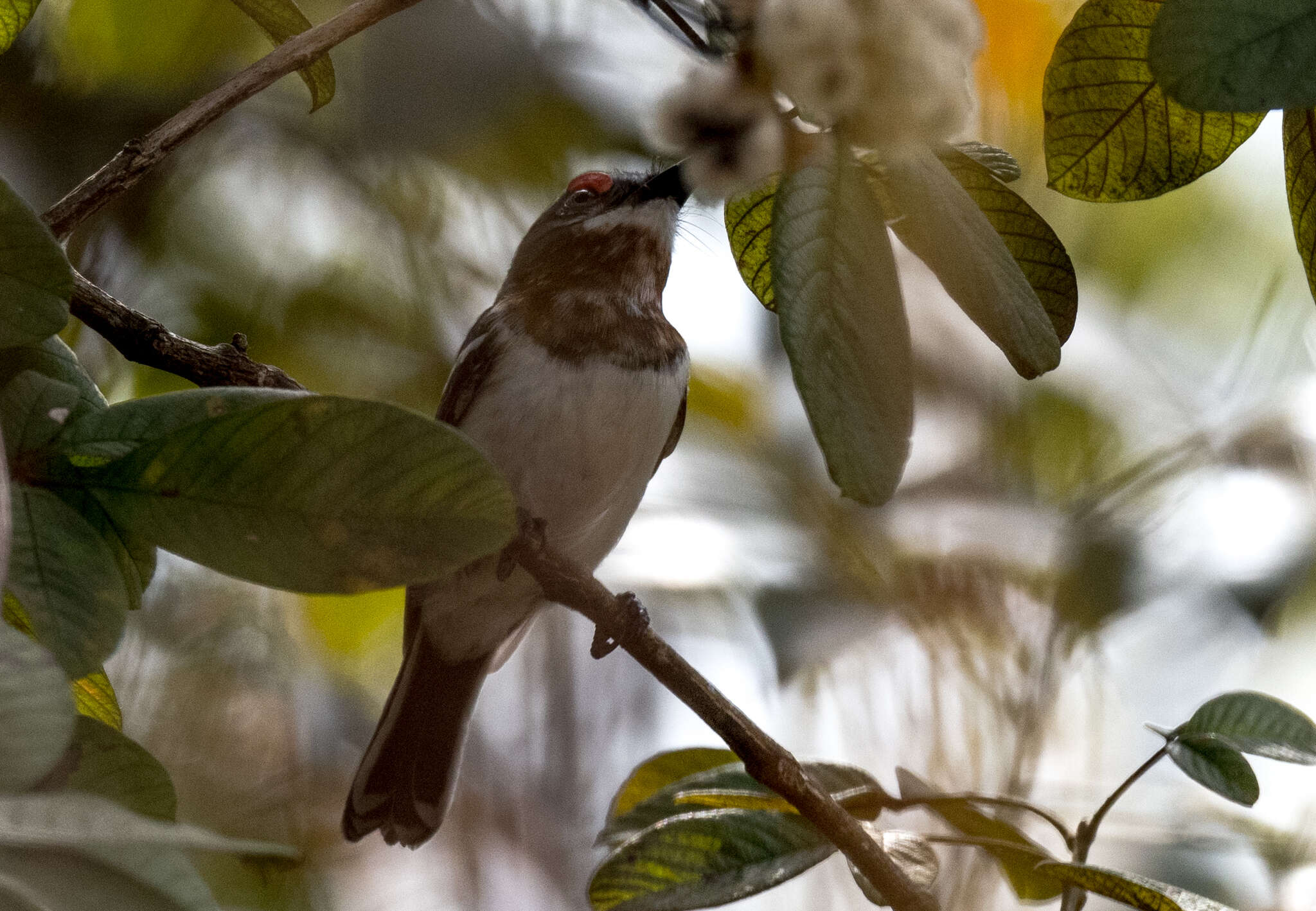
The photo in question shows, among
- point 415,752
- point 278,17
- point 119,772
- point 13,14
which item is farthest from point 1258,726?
point 415,752

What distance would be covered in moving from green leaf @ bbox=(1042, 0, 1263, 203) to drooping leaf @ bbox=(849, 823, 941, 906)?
2.61ft

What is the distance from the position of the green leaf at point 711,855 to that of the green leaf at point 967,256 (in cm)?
64

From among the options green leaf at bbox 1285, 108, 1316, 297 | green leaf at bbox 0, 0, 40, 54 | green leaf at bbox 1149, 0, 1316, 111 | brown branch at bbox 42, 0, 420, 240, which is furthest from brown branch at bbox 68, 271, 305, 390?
green leaf at bbox 1285, 108, 1316, 297

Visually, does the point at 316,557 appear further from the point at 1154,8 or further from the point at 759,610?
the point at 759,610

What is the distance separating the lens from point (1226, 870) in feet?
11.0

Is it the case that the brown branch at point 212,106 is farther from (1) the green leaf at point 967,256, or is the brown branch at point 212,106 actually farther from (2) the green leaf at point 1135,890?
(2) the green leaf at point 1135,890

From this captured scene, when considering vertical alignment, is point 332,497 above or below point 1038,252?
below

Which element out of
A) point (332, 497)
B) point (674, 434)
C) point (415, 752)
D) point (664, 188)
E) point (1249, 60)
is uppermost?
point (664, 188)

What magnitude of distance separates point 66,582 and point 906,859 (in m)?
1.02

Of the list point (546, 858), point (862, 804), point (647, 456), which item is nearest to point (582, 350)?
point (647, 456)

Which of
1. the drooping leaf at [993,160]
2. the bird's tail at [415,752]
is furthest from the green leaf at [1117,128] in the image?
the bird's tail at [415,752]

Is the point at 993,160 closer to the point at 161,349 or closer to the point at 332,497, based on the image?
the point at 332,497

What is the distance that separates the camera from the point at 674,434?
2.83 meters

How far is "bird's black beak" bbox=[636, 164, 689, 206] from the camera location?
280 cm
